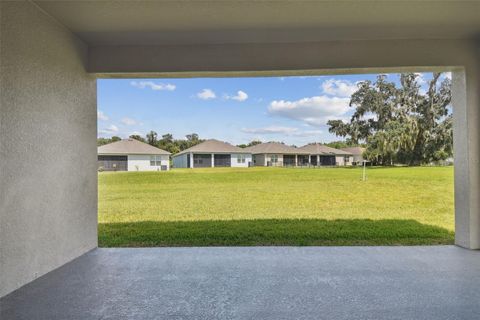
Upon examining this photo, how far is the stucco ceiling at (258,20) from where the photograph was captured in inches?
125

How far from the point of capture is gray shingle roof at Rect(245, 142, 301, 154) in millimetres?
10834

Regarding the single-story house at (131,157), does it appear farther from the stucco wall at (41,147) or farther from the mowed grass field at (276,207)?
the stucco wall at (41,147)

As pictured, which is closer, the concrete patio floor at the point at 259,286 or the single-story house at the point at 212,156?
the concrete patio floor at the point at 259,286

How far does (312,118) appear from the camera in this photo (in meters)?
10.7

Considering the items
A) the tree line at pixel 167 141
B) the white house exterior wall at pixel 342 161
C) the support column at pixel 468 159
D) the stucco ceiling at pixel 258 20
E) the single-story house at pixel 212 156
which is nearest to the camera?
the stucco ceiling at pixel 258 20

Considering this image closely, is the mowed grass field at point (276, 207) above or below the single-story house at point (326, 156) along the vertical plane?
below

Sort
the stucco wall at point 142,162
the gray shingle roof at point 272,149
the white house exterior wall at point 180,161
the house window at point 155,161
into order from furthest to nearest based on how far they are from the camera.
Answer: the house window at point 155,161 → the white house exterior wall at point 180,161 → the stucco wall at point 142,162 → the gray shingle roof at point 272,149

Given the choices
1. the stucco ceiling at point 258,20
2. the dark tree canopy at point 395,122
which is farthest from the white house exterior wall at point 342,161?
the stucco ceiling at point 258,20

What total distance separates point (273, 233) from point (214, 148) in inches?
251

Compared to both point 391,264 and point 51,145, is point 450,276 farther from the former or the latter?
point 51,145

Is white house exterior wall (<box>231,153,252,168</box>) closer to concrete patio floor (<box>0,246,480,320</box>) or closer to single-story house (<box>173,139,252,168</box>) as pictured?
single-story house (<box>173,139,252,168</box>)

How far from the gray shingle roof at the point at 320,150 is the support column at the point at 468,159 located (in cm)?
640

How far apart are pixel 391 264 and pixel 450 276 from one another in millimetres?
588

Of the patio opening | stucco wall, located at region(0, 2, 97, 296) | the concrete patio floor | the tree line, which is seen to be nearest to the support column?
the concrete patio floor
